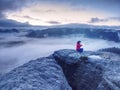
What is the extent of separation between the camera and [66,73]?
90.4 ft

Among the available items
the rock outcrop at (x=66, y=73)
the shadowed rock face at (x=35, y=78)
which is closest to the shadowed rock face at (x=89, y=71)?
the rock outcrop at (x=66, y=73)

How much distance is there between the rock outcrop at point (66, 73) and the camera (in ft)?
63.8

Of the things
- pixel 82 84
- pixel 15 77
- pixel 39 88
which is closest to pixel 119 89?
pixel 82 84

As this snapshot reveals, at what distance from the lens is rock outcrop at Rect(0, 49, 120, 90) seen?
1944cm

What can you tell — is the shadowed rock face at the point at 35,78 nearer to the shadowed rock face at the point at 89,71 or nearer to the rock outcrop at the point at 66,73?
the rock outcrop at the point at 66,73

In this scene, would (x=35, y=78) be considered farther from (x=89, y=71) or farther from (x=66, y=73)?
(x=66, y=73)

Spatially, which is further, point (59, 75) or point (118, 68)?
point (118, 68)

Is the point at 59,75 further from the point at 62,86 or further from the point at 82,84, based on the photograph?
the point at 82,84

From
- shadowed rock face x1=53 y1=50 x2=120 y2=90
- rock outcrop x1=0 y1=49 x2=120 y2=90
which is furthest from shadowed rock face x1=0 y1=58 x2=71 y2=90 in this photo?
shadowed rock face x1=53 y1=50 x2=120 y2=90

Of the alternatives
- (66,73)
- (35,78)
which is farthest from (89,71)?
(35,78)

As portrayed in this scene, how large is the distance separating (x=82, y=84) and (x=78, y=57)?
13.3 feet

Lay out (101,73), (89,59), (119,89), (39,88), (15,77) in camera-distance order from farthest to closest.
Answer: (89,59) < (101,73) < (119,89) < (15,77) < (39,88)

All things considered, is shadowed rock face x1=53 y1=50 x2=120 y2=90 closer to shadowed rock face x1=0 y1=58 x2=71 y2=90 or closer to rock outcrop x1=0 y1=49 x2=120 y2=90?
rock outcrop x1=0 y1=49 x2=120 y2=90

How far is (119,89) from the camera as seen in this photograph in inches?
845
